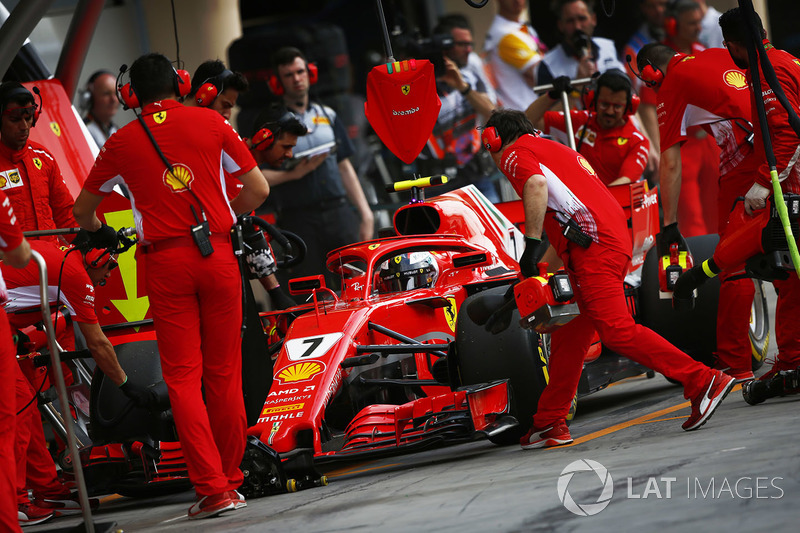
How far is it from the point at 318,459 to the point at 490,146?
6.30 feet

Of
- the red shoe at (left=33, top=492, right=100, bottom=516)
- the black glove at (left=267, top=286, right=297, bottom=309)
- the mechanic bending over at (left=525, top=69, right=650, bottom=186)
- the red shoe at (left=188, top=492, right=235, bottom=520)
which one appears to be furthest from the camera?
the mechanic bending over at (left=525, top=69, right=650, bottom=186)

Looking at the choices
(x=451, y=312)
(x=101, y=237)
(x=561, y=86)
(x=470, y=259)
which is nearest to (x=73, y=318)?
(x=101, y=237)

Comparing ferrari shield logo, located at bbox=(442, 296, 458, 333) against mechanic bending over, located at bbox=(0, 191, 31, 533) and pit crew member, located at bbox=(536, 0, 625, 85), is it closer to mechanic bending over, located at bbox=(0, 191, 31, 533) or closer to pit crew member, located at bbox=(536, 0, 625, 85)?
mechanic bending over, located at bbox=(0, 191, 31, 533)

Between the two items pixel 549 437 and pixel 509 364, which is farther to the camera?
pixel 509 364

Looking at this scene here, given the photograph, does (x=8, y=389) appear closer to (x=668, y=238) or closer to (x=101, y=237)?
(x=101, y=237)

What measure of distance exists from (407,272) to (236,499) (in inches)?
91.2

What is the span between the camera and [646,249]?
28.1 ft

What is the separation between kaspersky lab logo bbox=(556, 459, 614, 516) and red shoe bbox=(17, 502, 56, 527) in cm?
293

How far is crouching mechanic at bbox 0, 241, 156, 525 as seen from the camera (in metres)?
6.54

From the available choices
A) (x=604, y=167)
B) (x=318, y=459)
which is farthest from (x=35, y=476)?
(x=604, y=167)

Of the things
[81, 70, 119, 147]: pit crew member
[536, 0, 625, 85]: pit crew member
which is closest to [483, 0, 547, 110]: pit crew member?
[536, 0, 625, 85]: pit crew member

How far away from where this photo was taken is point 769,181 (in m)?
6.29

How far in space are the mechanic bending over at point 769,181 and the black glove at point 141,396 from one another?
3.05m

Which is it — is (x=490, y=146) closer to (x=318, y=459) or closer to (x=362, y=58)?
(x=318, y=459)
